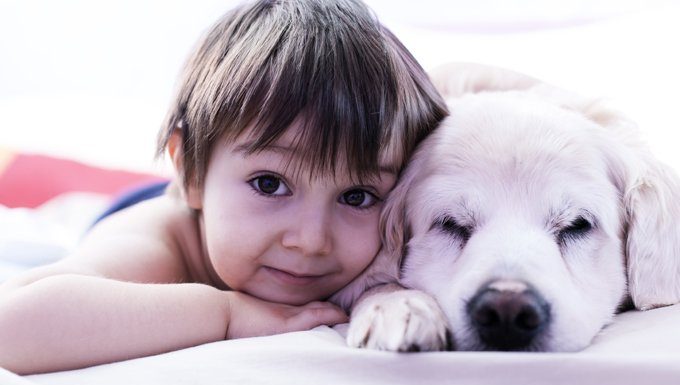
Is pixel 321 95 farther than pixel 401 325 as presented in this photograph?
Yes

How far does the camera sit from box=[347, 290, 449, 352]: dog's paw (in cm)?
110

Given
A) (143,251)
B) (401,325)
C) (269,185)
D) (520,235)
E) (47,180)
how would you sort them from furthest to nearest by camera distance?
(47,180) < (143,251) < (269,185) < (520,235) < (401,325)

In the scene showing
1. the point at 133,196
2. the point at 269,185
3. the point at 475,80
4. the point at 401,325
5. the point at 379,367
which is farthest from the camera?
the point at 133,196

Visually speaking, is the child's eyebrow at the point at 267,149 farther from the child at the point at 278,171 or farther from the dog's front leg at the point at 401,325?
the dog's front leg at the point at 401,325

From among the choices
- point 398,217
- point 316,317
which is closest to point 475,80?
point 398,217

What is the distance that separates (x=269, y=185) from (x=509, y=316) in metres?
0.59

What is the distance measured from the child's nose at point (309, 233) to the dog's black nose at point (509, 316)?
1.21ft

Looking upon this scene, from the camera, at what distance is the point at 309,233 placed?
1409 millimetres

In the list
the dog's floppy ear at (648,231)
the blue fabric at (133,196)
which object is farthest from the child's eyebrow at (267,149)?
the blue fabric at (133,196)

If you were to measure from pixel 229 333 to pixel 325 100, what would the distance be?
1.67 ft

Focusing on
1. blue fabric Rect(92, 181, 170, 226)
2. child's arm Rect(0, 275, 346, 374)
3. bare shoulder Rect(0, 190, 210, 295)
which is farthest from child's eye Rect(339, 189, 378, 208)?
blue fabric Rect(92, 181, 170, 226)

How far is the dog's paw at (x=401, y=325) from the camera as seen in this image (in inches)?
43.5

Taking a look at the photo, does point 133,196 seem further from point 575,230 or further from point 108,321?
point 575,230

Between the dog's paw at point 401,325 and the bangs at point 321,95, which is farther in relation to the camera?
the bangs at point 321,95
